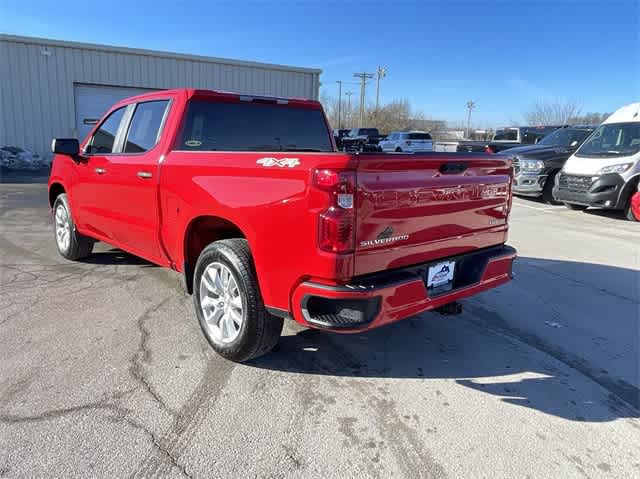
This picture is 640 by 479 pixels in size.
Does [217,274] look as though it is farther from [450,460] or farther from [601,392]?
[601,392]

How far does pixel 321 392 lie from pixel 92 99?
722 inches

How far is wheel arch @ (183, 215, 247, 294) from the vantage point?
3417 millimetres

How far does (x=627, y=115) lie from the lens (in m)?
10.1

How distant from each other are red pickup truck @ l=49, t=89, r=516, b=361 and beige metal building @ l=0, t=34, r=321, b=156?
1403 centimetres

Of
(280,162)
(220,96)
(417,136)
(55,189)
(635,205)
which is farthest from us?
(417,136)

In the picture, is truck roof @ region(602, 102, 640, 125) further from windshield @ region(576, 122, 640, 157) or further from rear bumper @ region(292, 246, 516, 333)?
rear bumper @ region(292, 246, 516, 333)

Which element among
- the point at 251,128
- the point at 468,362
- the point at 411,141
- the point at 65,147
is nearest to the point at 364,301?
the point at 468,362

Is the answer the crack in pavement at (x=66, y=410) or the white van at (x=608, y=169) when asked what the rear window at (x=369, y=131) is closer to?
the white van at (x=608, y=169)

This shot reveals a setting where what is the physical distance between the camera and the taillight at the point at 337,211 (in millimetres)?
2418

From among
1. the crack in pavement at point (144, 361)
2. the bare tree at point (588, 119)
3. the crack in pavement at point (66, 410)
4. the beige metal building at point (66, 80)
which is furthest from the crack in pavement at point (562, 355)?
the bare tree at point (588, 119)

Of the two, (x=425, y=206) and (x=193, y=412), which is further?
(x=425, y=206)

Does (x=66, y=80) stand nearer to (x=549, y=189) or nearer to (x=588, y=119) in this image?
(x=549, y=189)

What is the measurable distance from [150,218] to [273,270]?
1.69 metres

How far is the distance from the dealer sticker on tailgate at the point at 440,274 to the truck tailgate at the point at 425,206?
0.23 feet
